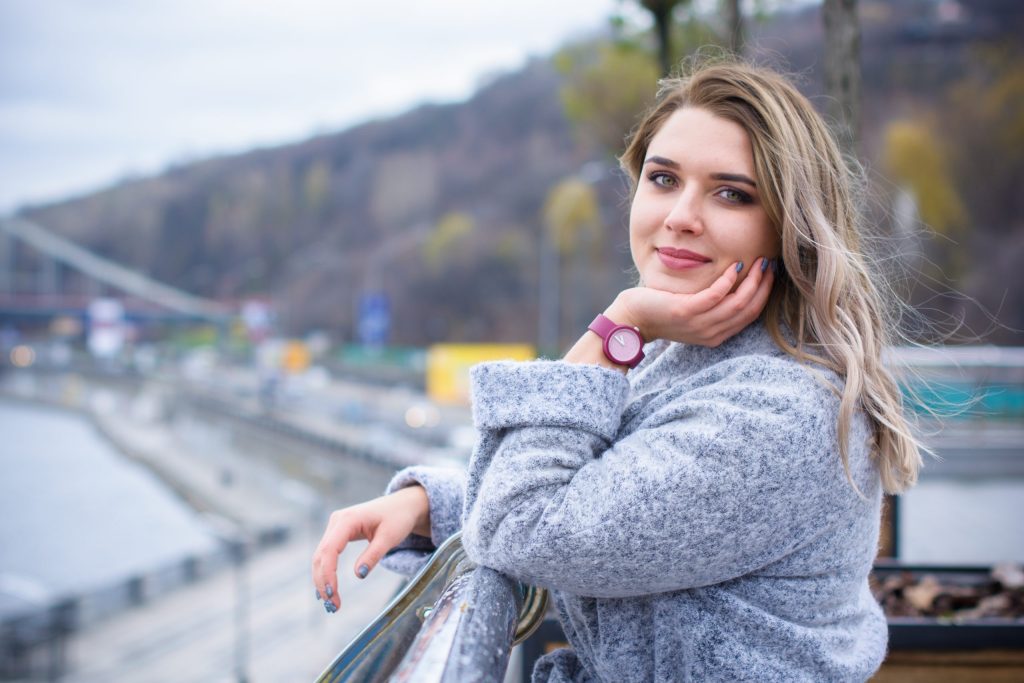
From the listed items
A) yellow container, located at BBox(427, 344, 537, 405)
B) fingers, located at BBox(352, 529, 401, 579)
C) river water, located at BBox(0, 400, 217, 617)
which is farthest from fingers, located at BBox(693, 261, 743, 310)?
river water, located at BBox(0, 400, 217, 617)

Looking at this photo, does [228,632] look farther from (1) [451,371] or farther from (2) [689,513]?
(2) [689,513]

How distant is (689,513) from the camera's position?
32.3 inches

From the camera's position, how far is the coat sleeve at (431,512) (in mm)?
1135

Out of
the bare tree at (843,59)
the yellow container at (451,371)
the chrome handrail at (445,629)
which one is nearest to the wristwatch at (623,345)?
the chrome handrail at (445,629)

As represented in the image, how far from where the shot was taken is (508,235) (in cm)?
5206

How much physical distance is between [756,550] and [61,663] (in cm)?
2160

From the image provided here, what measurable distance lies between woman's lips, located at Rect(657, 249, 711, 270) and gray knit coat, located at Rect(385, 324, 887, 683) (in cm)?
12

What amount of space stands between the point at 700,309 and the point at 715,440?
187 mm

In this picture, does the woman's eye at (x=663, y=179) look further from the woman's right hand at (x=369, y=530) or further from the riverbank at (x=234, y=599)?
the riverbank at (x=234, y=599)

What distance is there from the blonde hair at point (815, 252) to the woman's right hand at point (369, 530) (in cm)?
51

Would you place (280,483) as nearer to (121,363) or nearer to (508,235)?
(508,235)

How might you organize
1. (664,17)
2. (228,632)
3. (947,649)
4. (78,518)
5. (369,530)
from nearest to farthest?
(369,530)
(947,649)
(664,17)
(228,632)
(78,518)

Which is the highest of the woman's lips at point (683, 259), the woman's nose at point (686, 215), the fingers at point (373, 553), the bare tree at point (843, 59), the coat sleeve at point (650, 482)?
the bare tree at point (843, 59)

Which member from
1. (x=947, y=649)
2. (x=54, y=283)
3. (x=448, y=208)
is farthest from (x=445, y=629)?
(x=448, y=208)
